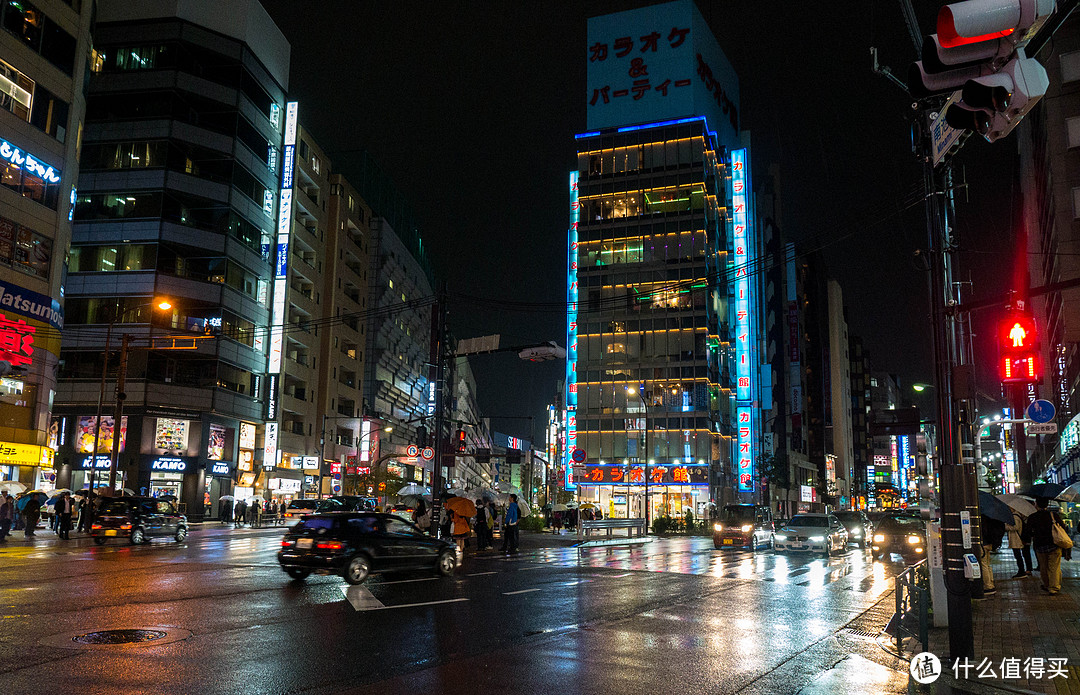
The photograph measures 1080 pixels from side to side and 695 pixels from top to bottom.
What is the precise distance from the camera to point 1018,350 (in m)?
33.9

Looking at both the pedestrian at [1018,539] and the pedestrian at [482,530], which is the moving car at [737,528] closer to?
the pedestrian at [482,530]

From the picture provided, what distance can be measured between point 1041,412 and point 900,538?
35.0 ft

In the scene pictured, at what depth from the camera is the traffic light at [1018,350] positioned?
110ft

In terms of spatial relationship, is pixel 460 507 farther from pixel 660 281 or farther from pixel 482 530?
pixel 660 281

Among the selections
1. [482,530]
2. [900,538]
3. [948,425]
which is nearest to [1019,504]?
[948,425]

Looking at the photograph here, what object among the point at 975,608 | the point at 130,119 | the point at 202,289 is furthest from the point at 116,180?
the point at 975,608

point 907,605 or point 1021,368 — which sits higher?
point 1021,368

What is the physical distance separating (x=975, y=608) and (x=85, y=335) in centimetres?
5491

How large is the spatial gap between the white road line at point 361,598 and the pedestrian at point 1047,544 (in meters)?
13.6

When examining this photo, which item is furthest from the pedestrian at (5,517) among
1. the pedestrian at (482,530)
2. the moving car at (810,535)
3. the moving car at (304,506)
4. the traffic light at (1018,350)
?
the traffic light at (1018,350)

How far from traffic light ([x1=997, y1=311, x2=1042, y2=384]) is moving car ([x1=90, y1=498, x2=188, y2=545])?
116 ft

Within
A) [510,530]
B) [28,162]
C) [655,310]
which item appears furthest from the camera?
[655,310]

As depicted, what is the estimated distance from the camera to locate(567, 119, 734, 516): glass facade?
7975cm

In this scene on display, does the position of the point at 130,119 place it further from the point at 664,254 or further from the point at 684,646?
the point at 684,646
